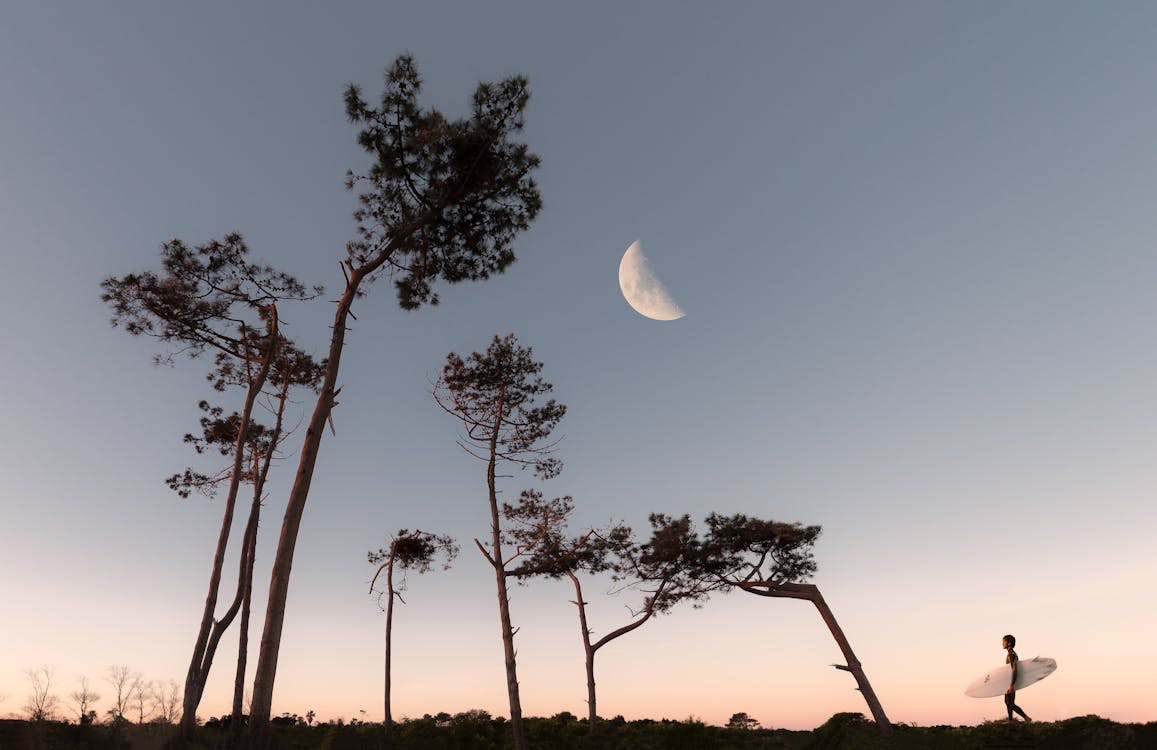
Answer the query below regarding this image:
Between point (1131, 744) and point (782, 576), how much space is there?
9987 mm

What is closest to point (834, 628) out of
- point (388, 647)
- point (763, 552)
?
point (763, 552)

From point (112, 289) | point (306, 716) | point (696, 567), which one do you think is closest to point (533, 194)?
point (112, 289)

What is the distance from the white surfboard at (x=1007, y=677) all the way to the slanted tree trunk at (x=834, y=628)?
6.66 metres

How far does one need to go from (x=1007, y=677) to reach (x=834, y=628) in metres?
8.33

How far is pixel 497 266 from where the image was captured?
Answer: 1321 centimetres

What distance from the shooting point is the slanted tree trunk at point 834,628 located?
1766 centimetres

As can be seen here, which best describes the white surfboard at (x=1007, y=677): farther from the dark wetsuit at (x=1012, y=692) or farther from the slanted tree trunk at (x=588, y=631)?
the slanted tree trunk at (x=588, y=631)

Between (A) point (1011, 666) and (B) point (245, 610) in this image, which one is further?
(B) point (245, 610)

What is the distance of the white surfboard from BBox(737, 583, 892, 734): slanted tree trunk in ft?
21.9

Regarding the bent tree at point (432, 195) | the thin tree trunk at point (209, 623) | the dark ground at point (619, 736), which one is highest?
the bent tree at point (432, 195)

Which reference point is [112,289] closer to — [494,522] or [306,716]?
[494,522]

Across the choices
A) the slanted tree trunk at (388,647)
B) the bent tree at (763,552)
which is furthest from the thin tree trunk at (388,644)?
the bent tree at (763,552)

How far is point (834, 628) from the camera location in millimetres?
19266

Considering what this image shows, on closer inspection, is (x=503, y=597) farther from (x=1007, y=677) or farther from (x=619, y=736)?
(x=1007, y=677)
